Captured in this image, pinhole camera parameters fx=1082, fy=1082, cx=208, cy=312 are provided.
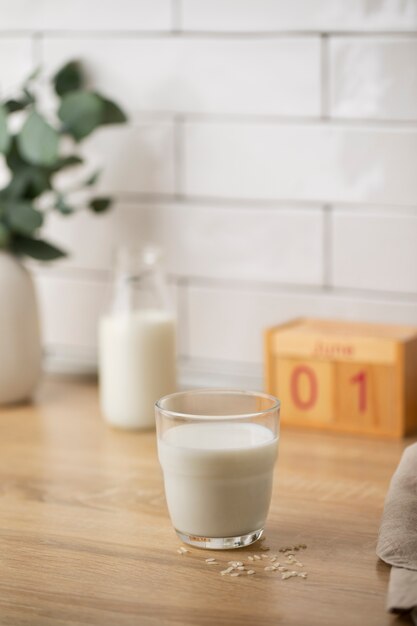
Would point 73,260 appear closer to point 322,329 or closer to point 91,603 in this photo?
point 322,329

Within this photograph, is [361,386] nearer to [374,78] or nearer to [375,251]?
[375,251]

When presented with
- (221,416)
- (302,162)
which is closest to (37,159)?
(302,162)

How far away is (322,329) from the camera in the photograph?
4.83ft

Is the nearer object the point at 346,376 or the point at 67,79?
the point at 346,376

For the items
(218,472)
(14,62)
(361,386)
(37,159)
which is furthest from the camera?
(14,62)

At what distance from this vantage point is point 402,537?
38.6 inches

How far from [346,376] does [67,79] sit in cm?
65

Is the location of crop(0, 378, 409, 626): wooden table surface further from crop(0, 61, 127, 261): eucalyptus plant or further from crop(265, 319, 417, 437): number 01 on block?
crop(0, 61, 127, 261): eucalyptus plant

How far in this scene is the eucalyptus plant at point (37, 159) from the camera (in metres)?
1.50

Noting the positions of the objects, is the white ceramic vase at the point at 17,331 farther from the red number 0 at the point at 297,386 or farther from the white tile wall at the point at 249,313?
the red number 0 at the point at 297,386

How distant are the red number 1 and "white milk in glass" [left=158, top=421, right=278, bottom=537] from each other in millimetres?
396

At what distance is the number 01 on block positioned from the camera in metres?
1.37

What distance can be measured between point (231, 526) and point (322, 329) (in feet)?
1.69

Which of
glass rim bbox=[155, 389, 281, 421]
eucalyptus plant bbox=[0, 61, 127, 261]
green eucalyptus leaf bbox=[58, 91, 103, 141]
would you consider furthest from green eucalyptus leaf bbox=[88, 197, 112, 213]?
glass rim bbox=[155, 389, 281, 421]
